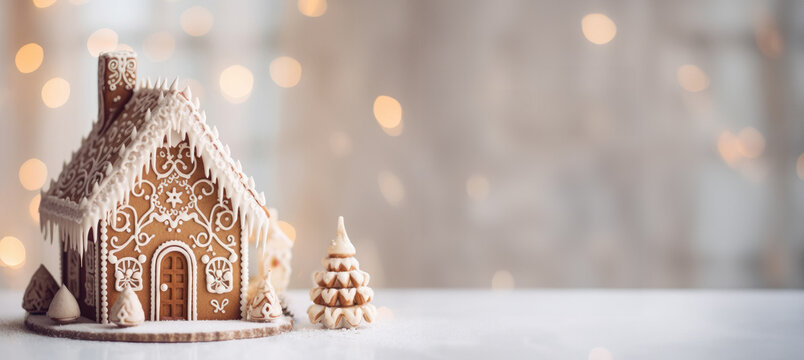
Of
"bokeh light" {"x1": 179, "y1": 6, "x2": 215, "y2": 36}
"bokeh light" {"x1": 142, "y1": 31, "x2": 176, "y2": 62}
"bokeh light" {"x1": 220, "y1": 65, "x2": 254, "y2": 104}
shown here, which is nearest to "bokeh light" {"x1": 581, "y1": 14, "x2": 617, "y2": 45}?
"bokeh light" {"x1": 220, "y1": 65, "x2": 254, "y2": 104}

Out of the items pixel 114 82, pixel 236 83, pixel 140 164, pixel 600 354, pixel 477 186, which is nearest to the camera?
pixel 600 354

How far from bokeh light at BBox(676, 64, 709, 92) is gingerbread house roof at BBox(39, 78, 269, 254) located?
232 cm

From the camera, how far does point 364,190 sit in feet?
12.7

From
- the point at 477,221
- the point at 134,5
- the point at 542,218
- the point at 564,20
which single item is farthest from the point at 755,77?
the point at 134,5

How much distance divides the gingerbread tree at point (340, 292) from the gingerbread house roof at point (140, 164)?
21 cm

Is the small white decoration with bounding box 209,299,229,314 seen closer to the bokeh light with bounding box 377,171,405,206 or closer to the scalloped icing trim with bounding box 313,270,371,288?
the scalloped icing trim with bounding box 313,270,371,288

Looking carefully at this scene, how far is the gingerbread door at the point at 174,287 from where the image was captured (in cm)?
233

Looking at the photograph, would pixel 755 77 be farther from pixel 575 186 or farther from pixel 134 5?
pixel 134 5

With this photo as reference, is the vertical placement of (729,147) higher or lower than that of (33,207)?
higher

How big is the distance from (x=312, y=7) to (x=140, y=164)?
68.5 inches

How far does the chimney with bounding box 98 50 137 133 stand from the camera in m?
2.50

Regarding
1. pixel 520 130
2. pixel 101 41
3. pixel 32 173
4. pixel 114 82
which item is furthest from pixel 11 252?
pixel 520 130

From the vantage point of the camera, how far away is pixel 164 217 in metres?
2.33

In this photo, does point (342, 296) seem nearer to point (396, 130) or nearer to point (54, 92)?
point (396, 130)
